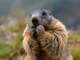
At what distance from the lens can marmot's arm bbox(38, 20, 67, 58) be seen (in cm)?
874

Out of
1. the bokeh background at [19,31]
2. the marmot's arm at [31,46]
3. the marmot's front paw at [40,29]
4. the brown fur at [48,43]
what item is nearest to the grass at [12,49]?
the bokeh background at [19,31]

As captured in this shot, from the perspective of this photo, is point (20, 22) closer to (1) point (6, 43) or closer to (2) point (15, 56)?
(1) point (6, 43)

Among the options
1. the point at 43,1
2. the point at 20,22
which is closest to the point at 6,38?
the point at 20,22

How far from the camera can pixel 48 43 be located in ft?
28.8

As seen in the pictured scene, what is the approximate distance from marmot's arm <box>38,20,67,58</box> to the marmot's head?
0.50ft

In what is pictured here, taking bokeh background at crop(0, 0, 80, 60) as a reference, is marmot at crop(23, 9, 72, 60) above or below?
above

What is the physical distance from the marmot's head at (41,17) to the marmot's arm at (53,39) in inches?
6.0

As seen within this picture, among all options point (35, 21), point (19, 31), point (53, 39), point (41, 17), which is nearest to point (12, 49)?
point (19, 31)

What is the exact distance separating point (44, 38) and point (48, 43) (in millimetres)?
159

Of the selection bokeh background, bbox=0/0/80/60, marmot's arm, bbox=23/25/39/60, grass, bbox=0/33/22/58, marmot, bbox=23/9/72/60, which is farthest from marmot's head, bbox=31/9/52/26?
grass, bbox=0/33/22/58

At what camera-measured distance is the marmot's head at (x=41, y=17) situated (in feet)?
28.6

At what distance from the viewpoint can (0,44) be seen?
23312 millimetres

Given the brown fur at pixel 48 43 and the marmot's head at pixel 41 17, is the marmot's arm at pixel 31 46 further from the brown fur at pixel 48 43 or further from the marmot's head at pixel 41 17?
the marmot's head at pixel 41 17

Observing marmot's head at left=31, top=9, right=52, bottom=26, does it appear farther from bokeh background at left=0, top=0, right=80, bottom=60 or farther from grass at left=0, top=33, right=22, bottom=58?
grass at left=0, top=33, right=22, bottom=58
